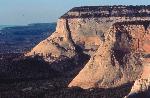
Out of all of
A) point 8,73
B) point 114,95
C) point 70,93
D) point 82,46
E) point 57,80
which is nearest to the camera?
point 114,95

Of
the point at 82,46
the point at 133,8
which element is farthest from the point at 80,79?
the point at 133,8

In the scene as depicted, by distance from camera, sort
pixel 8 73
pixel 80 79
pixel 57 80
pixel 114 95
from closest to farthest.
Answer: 1. pixel 114 95
2. pixel 80 79
3. pixel 57 80
4. pixel 8 73

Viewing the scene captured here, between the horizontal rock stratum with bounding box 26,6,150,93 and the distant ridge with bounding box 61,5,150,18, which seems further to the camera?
the distant ridge with bounding box 61,5,150,18

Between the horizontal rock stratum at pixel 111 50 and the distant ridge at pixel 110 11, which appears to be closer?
the horizontal rock stratum at pixel 111 50

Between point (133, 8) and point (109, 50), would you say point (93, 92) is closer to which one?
point (109, 50)

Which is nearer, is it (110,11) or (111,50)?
(111,50)

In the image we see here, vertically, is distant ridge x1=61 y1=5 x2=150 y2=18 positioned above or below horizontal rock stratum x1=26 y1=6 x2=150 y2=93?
above

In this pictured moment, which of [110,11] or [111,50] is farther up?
[110,11]

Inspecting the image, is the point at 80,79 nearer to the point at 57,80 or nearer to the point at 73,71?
the point at 57,80

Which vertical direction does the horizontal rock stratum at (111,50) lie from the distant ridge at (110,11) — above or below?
below

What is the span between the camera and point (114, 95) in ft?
270

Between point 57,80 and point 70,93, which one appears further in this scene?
point 57,80

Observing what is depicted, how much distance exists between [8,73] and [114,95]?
37671 mm

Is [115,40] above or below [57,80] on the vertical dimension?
above
